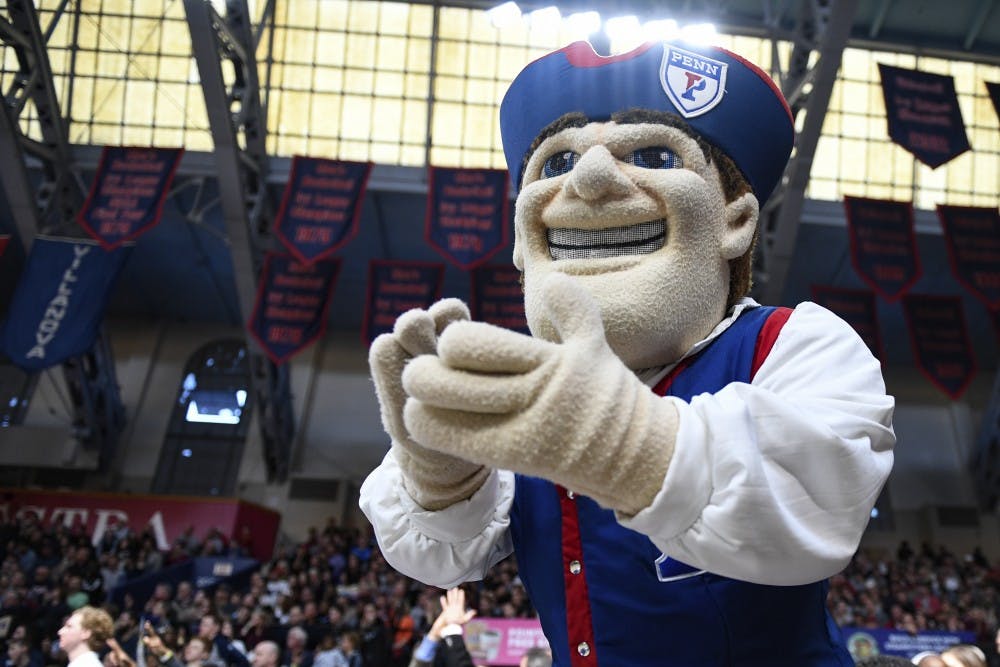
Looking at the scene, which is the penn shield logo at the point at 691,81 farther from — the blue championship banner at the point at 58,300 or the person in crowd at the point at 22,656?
the blue championship banner at the point at 58,300

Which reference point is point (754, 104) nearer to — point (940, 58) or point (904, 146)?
point (904, 146)

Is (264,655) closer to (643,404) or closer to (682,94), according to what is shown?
(682,94)

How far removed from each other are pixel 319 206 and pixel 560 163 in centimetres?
1086

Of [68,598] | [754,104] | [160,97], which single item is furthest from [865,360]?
[160,97]

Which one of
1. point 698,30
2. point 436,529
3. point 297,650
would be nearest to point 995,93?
point 698,30

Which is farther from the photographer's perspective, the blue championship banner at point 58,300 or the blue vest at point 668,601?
the blue championship banner at point 58,300

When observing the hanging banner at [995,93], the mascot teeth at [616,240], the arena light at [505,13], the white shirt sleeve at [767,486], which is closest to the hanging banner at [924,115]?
the hanging banner at [995,93]

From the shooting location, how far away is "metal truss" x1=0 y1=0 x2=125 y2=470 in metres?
12.2

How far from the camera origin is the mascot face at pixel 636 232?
154 centimetres

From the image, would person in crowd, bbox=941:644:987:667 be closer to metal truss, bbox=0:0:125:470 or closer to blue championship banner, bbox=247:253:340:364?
blue championship banner, bbox=247:253:340:364

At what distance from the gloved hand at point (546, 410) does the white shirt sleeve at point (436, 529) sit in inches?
19.8

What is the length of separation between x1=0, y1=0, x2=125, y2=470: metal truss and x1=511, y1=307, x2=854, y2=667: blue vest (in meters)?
12.6

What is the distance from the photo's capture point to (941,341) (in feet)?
44.3

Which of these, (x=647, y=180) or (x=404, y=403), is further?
(x=647, y=180)
